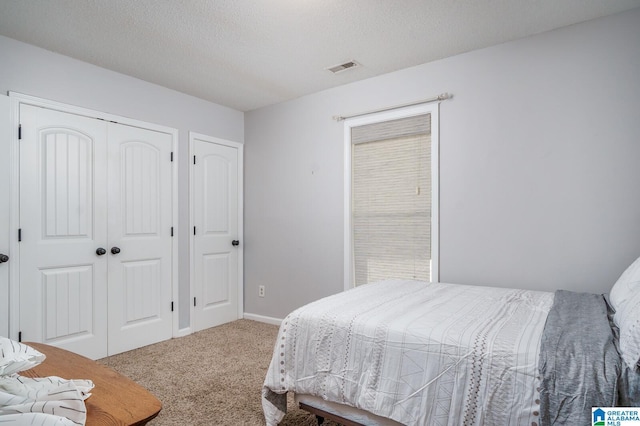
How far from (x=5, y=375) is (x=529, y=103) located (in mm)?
3166

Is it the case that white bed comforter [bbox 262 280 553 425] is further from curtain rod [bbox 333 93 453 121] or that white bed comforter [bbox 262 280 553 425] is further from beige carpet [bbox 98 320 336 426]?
curtain rod [bbox 333 93 453 121]

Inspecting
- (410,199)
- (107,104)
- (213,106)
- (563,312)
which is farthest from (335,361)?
(213,106)

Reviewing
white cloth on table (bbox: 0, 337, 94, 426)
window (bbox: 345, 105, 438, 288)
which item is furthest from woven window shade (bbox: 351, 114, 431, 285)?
white cloth on table (bbox: 0, 337, 94, 426)

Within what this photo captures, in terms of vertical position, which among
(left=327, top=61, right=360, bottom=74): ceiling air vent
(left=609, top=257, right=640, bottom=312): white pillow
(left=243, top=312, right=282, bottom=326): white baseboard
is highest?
(left=327, top=61, right=360, bottom=74): ceiling air vent

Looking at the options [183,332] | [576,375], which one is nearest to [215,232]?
[183,332]

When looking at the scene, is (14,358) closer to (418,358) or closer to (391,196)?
(418,358)


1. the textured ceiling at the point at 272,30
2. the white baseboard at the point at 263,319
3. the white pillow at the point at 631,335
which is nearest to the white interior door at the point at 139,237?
the textured ceiling at the point at 272,30

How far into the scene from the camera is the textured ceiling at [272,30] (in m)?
2.29

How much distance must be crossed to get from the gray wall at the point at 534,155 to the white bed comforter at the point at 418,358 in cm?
60

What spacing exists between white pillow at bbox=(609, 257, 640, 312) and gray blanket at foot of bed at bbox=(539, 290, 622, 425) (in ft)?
0.96

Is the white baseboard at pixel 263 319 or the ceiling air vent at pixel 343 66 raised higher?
the ceiling air vent at pixel 343 66

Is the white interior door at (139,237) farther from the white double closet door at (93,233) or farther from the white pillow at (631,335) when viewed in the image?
the white pillow at (631,335)

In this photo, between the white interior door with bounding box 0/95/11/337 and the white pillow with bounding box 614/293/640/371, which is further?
the white interior door with bounding box 0/95/11/337

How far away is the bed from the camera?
49.4 inches
